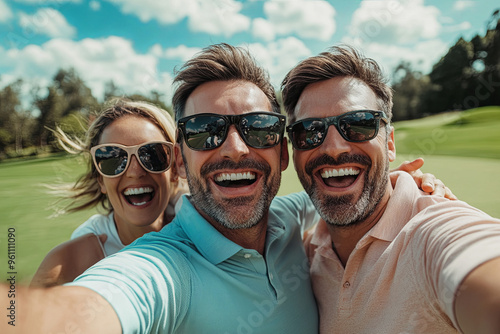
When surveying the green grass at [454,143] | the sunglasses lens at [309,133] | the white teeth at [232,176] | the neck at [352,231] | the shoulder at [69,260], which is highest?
the sunglasses lens at [309,133]

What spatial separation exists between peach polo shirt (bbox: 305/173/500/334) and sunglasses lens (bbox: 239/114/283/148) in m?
0.76

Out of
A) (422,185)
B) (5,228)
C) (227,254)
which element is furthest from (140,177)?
(5,228)

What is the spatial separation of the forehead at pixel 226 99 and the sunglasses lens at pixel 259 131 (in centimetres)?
8

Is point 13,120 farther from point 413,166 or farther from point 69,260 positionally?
point 413,166

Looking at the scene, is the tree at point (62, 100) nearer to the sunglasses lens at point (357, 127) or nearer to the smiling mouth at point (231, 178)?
the smiling mouth at point (231, 178)

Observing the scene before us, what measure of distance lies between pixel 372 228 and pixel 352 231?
0.23 meters

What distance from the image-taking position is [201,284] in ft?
5.40

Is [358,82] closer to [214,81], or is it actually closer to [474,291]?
[214,81]

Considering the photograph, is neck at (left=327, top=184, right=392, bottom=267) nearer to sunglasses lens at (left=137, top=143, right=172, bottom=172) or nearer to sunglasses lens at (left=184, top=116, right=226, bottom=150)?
sunglasses lens at (left=184, top=116, right=226, bottom=150)

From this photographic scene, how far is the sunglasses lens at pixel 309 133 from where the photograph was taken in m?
2.11

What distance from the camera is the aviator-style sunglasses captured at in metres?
2.79

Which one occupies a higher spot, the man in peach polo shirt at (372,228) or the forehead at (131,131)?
the forehead at (131,131)

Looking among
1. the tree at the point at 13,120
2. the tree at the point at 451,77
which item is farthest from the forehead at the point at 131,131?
the tree at the point at 451,77

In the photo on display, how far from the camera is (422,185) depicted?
7.01ft
